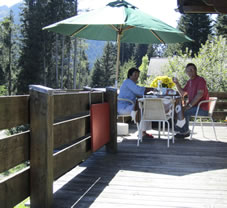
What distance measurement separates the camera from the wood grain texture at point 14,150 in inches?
84.7

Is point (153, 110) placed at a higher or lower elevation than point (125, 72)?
lower

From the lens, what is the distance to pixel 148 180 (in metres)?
3.40

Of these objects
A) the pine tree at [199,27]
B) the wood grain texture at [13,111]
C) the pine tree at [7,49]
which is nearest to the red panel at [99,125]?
the wood grain texture at [13,111]

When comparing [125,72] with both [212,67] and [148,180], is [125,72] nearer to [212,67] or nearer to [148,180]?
[212,67]

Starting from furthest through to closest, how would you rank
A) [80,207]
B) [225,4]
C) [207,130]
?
1. [207,130]
2. [225,4]
3. [80,207]

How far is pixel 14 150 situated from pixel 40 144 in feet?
0.70

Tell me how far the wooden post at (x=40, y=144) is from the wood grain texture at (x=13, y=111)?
0.05 metres

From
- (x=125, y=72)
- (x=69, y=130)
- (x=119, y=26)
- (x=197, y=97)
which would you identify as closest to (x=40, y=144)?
(x=69, y=130)

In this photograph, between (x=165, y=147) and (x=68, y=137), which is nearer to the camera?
(x=68, y=137)

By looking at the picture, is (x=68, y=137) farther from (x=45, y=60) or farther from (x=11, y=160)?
(x=45, y=60)

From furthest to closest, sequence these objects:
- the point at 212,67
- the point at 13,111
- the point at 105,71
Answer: the point at 105,71 → the point at 212,67 → the point at 13,111

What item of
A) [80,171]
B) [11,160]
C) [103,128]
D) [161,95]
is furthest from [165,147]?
[11,160]

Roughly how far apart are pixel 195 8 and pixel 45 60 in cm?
3418

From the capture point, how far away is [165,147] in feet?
17.1
